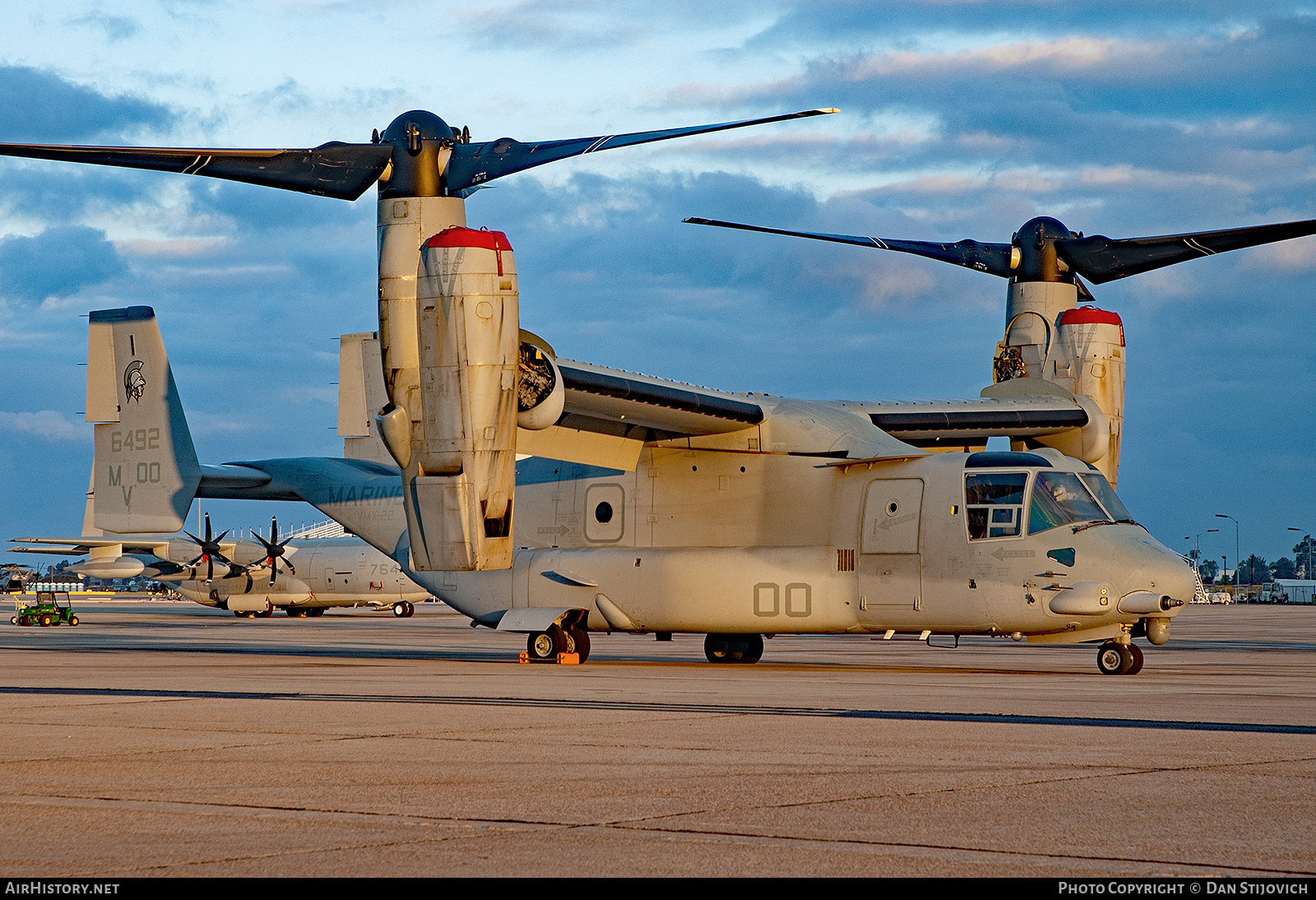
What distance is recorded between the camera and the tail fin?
84.8 ft

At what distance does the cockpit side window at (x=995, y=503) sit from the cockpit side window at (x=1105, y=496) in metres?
0.98

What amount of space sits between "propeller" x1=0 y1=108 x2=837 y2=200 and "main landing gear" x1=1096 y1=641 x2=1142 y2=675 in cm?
947

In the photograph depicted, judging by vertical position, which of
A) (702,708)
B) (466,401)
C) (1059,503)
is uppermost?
(466,401)

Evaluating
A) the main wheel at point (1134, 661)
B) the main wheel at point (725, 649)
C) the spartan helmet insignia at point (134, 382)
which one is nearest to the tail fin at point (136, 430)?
the spartan helmet insignia at point (134, 382)

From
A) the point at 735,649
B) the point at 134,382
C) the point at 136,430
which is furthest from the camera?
the point at 134,382

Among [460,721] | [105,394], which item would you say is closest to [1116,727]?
[460,721]

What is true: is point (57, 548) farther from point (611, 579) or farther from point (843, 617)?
point (843, 617)

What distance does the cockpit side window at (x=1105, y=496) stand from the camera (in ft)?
63.9

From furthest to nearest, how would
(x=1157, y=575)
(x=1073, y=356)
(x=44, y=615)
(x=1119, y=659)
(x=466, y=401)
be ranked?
(x=44, y=615)
(x=1073, y=356)
(x=1119, y=659)
(x=466, y=401)
(x=1157, y=575)

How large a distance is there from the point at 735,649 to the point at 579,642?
2.72 metres

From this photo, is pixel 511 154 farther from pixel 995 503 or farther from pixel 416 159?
pixel 995 503

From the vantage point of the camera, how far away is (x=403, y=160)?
66.5 feet

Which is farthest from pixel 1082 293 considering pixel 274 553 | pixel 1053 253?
pixel 274 553

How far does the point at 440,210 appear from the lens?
20156mm
